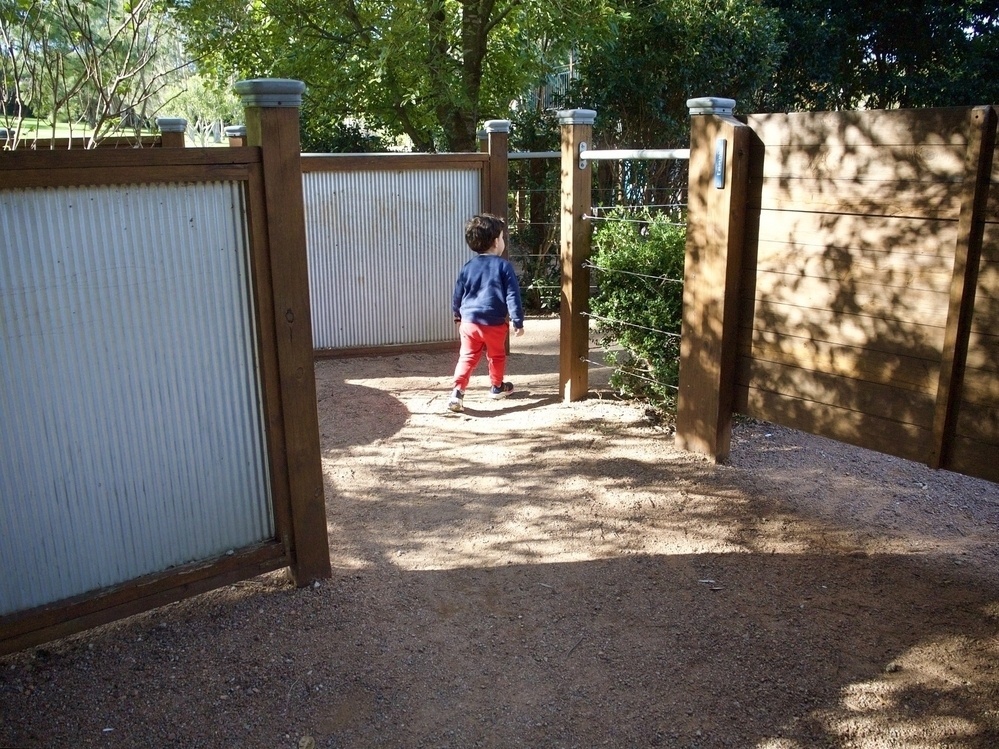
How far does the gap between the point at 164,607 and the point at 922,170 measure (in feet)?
12.0

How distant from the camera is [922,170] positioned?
12.8ft

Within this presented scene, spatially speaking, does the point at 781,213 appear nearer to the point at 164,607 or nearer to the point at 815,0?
the point at 164,607

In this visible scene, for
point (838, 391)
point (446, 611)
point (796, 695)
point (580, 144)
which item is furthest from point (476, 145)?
point (796, 695)

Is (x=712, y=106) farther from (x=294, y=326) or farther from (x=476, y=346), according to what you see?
(x=294, y=326)

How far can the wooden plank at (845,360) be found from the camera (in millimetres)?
4051

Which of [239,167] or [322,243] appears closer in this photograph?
[239,167]

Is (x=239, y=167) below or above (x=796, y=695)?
above

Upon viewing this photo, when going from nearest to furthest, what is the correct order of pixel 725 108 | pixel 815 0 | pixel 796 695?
1. pixel 796 695
2. pixel 725 108
3. pixel 815 0

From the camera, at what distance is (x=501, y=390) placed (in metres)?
6.90

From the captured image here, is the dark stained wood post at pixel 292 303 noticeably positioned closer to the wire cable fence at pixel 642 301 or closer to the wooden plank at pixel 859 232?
the wooden plank at pixel 859 232

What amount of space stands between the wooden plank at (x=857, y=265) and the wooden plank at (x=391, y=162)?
3940 mm

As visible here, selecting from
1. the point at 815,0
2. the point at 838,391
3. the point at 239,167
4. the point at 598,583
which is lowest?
the point at 598,583

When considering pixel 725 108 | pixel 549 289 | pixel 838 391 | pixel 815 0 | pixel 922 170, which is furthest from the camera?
pixel 815 0

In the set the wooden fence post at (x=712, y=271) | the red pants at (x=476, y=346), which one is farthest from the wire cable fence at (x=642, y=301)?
the red pants at (x=476, y=346)
